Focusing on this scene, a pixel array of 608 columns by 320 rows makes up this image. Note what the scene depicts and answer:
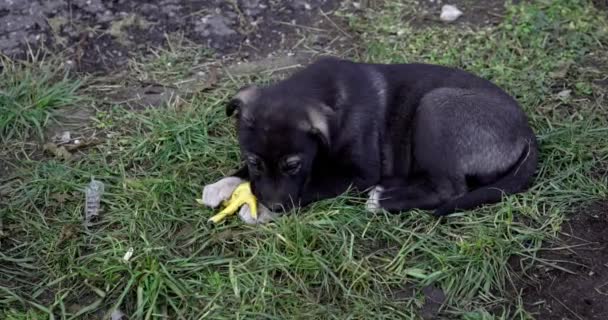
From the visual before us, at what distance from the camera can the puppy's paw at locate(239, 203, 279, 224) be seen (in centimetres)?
479

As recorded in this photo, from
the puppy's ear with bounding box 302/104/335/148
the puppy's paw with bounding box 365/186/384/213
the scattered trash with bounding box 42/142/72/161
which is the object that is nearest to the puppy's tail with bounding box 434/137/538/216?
the puppy's paw with bounding box 365/186/384/213

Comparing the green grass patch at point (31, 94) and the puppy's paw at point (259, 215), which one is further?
the green grass patch at point (31, 94)

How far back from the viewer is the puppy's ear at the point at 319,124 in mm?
4602

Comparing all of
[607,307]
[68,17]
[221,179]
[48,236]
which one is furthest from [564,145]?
[68,17]

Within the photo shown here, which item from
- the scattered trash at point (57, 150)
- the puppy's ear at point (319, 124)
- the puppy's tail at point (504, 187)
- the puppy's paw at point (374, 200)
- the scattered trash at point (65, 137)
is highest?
the puppy's ear at point (319, 124)

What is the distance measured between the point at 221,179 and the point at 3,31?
101 inches

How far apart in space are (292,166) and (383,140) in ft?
2.61

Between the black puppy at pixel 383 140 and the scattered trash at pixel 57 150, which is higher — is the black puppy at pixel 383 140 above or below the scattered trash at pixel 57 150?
above

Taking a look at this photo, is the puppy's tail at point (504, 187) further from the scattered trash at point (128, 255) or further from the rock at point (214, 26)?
the rock at point (214, 26)

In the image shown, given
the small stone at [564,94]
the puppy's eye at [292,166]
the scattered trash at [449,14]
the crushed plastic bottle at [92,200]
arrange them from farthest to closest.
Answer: the scattered trash at [449,14] < the small stone at [564,94] < the crushed plastic bottle at [92,200] < the puppy's eye at [292,166]

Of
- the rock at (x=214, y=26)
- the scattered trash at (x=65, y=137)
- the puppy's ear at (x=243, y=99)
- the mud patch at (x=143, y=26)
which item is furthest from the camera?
the rock at (x=214, y=26)

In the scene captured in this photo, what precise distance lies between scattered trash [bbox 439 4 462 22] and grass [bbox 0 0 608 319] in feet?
3.34

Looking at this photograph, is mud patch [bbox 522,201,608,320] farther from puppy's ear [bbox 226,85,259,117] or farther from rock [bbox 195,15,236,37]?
rock [bbox 195,15,236,37]

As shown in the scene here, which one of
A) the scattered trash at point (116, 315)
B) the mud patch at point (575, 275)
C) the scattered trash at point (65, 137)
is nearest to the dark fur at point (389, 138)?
the mud patch at point (575, 275)
